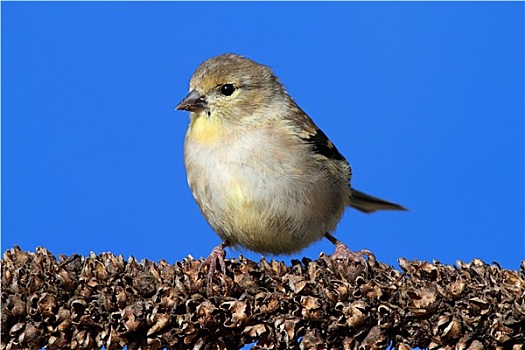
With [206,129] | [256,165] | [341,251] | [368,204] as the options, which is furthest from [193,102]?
[368,204]

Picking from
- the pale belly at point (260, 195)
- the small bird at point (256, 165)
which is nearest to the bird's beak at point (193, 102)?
the small bird at point (256, 165)

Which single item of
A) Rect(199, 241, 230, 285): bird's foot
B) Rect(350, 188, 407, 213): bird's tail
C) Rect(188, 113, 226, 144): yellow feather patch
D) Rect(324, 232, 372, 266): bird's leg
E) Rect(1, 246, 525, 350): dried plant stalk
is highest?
Rect(350, 188, 407, 213): bird's tail

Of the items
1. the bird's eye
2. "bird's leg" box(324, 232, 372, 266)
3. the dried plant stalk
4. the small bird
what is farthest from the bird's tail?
the dried plant stalk

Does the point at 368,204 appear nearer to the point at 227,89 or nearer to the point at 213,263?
the point at 227,89

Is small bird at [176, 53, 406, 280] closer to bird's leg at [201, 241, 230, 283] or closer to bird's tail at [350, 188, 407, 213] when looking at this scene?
bird's leg at [201, 241, 230, 283]

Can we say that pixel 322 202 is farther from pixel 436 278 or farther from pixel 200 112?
pixel 436 278

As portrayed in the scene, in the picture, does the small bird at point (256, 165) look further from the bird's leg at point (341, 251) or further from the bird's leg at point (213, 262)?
the bird's leg at point (213, 262)

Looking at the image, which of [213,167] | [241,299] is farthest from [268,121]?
A: [241,299]
